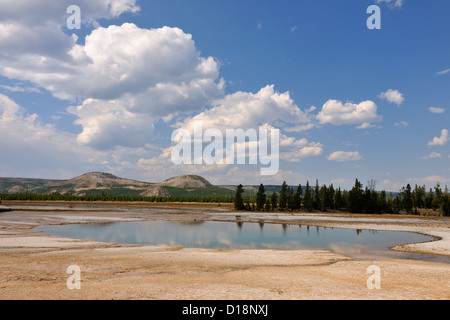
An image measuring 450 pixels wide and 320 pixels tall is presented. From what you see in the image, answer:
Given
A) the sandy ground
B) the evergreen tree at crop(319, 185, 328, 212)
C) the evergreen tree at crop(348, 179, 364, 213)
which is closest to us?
the sandy ground

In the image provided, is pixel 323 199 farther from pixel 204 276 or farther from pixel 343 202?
pixel 204 276

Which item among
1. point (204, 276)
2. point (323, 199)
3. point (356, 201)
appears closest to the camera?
point (204, 276)

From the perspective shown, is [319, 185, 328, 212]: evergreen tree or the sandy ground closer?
the sandy ground

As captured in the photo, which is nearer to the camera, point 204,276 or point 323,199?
point 204,276

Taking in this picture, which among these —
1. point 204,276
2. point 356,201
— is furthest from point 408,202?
point 204,276

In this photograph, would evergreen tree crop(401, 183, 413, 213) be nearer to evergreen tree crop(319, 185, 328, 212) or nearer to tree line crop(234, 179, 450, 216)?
tree line crop(234, 179, 450, 216)

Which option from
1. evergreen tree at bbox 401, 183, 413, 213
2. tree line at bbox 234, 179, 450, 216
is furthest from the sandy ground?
evergreen tree at bbox 401, 183, 413, 213

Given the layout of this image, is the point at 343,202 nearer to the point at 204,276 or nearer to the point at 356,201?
the point at 356,201

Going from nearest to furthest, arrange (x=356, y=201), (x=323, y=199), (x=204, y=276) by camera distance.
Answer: (x=204, y=276)
(x=356, y=201)
(x=323, y=199)

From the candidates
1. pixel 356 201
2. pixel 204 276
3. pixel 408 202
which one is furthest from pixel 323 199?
pixel 204 276

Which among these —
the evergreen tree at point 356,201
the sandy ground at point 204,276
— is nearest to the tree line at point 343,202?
the evergreen tree at point 356,201
